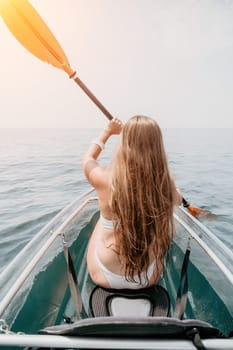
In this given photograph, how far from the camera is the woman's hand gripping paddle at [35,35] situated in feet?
9.02

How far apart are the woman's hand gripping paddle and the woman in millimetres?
1304

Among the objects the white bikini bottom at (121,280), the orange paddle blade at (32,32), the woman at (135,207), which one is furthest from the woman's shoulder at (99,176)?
the orange paddle blade at (32,32)

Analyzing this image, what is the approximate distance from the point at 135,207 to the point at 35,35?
2132mm

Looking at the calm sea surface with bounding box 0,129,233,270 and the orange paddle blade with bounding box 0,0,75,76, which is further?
the calm sea surface with bounding box 0,129,233,270

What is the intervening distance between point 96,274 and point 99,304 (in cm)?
14

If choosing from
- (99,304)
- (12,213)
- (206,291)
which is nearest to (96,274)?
Result: (99,304)

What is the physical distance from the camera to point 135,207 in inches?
57.5

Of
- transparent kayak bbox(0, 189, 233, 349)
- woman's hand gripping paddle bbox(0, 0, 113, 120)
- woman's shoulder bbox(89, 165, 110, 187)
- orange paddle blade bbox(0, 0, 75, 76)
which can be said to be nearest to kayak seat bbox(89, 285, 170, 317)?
transparent kayak bbox(0, 189, 233, 349)

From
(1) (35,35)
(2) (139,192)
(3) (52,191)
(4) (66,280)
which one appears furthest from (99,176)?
(3) (52,191)

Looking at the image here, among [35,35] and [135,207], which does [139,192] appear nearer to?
[135,207]

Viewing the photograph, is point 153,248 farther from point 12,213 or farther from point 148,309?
point 12,213

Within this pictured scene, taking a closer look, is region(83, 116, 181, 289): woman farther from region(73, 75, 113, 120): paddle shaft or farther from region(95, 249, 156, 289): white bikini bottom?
region(73, 75, 113, 120): paddle shaft

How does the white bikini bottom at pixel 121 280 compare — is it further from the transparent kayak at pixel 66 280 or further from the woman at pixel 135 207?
the transparent kayak at pixel 66 280

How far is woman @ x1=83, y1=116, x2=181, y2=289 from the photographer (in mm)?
1446
